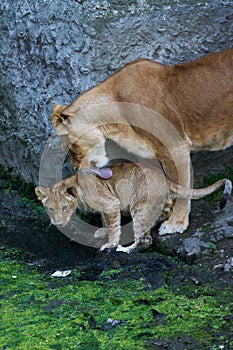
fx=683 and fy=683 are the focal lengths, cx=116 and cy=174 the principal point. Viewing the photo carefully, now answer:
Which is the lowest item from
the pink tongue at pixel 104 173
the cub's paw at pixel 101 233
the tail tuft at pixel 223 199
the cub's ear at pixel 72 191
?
the cub's paw at pixel 101 233

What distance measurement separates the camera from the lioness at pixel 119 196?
6.61m

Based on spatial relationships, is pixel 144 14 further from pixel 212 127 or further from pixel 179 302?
pixel 179 302

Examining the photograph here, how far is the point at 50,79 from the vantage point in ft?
24.8

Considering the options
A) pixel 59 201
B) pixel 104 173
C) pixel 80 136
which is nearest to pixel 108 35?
pixel 80 136

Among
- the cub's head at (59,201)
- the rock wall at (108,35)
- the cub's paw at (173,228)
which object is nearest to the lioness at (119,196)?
the cub's head at (59,201)

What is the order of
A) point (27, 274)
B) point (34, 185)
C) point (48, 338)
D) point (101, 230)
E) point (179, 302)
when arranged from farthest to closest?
point (34, 185) → point (101, 230) → point (27, 274) → point (179, 302) → point (48, 338)

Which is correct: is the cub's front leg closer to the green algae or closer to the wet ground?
the wet ground

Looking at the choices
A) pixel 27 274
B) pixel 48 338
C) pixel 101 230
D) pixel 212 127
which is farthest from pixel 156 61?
pixel 48 338

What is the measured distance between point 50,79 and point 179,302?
10.8ft

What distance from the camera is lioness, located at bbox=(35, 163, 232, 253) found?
661 centimetres

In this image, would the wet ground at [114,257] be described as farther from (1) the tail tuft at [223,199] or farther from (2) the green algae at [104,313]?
(1) the tail tuft at [223,199]

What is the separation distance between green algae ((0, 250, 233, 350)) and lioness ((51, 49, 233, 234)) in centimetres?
122

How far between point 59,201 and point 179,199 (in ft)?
3.87

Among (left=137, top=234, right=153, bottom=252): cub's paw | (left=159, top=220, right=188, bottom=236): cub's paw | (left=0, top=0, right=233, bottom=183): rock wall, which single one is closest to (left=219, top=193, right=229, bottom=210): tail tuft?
(left=159, top=220, right=188, bottom=236): cub's paw
